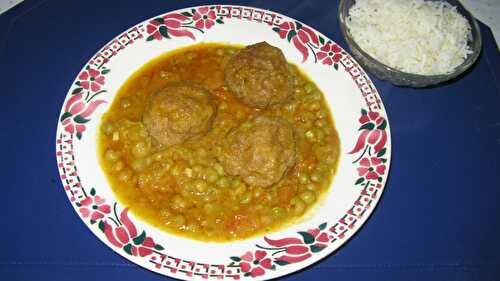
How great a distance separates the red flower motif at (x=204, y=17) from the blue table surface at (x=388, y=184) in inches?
31.1

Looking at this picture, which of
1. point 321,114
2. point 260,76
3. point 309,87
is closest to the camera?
point 260,76

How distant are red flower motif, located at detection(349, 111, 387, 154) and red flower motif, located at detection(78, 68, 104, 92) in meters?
3.25

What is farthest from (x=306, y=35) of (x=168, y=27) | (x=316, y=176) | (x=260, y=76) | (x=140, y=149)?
(x=140, y=149)

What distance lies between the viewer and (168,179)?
4.73 m

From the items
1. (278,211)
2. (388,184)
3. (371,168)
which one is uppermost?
(278,211)

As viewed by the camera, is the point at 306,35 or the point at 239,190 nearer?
the point at 239,190

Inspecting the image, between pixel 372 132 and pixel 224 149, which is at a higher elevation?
pixel 224 149

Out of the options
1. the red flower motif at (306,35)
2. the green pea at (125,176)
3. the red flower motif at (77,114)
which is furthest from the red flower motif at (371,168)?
the red flower motif at (77,114)

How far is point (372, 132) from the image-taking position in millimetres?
4898

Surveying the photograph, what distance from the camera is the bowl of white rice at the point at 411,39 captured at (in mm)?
5422

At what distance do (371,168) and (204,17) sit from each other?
3099 mm

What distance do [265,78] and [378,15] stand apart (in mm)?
2231

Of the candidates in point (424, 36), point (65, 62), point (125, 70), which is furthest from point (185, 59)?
point (424, 36)

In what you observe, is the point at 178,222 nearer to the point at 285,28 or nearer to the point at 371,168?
the point at 371,168
